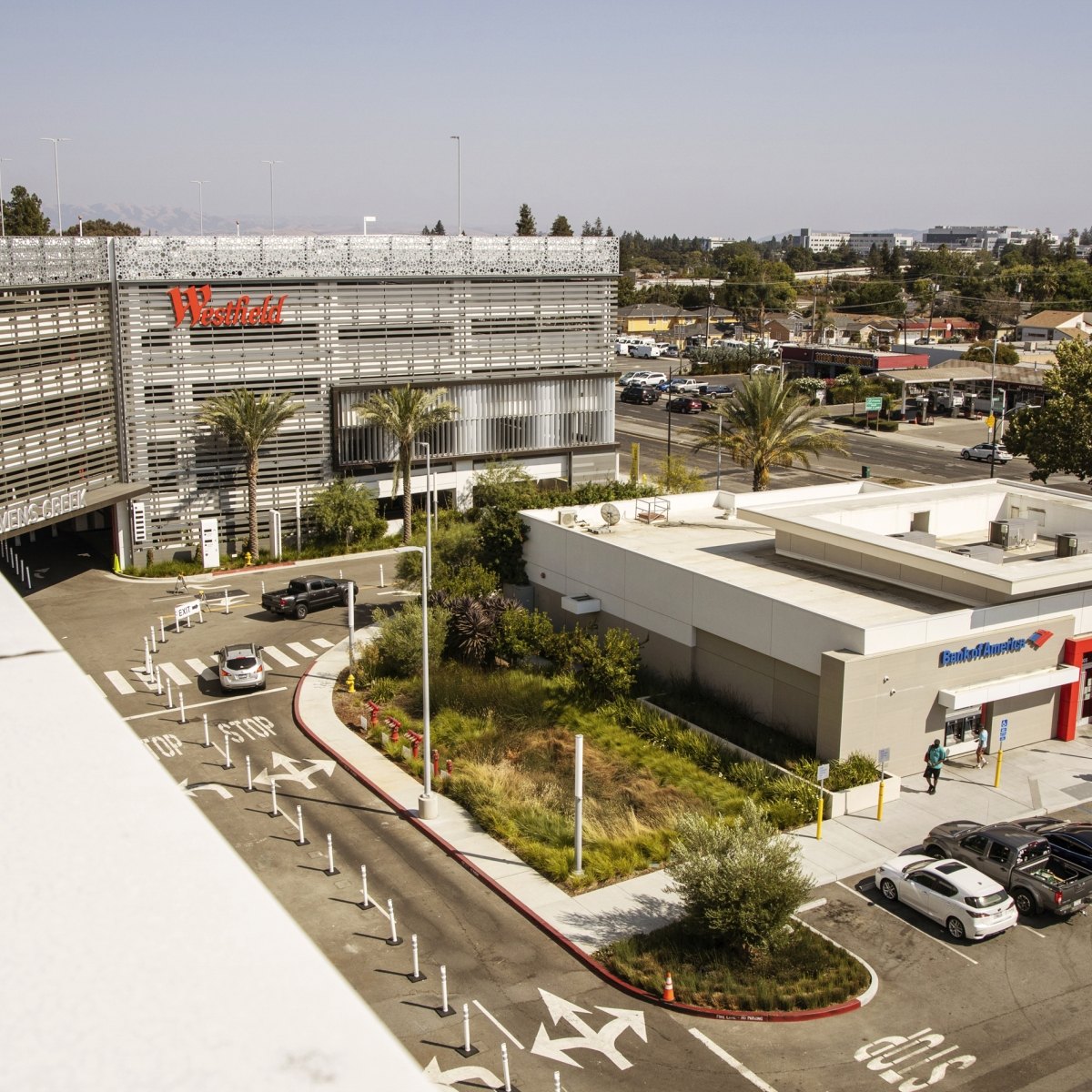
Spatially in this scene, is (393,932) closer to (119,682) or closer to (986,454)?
(119,682)

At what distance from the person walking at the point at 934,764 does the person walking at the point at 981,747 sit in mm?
1580

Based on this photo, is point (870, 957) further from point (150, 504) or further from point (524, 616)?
point (150, 504)

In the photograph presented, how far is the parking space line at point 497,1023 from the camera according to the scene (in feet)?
61.3

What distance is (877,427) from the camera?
88.6 metres

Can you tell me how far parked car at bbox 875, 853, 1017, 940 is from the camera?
21.7 meters

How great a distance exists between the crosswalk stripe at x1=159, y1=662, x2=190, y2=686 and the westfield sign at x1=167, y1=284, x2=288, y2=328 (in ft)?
59.3

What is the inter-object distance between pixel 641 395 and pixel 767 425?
167ft

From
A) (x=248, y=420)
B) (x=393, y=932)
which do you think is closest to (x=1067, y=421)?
(x=248, y=420)

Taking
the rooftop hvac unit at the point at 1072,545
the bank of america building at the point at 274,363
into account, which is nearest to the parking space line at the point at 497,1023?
the rooftop hvac unit at the point at 1072,545

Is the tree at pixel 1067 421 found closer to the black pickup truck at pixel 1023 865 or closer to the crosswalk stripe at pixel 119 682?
the black pickup truck at pixel 1023 865

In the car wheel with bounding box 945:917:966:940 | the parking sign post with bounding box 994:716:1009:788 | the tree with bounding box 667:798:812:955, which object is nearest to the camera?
the tree with bounding box 667:798:812:955

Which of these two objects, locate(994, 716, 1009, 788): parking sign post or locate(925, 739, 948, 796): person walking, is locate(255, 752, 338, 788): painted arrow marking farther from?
locate(994, 716, 1009, 788): parking sign post

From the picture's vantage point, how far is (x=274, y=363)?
52.2 metres

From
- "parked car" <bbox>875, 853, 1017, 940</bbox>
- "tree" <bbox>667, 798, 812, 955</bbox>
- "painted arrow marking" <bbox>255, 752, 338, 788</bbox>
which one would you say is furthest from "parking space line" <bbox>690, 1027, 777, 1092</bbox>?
"painted arrow marking" <bbox>255, 752, 338, 788</bbox>
